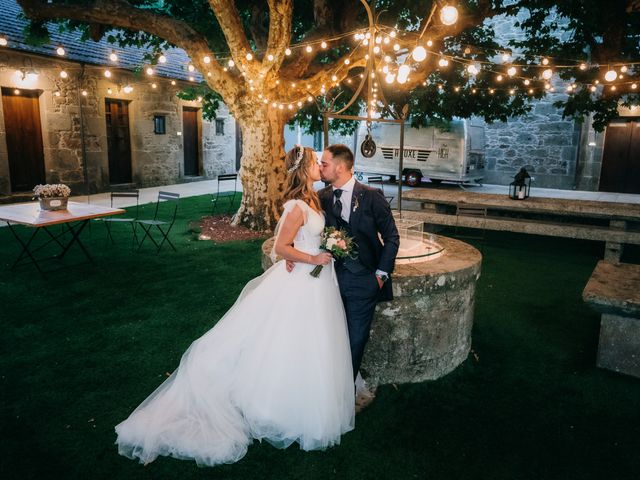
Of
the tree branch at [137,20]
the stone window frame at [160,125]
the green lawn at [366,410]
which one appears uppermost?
the tree branch at [137,20]

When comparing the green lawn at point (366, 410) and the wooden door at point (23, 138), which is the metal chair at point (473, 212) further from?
the wooden door at point (23, 138)

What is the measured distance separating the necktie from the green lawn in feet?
4.70

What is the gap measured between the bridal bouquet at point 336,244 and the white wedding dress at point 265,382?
7 cm

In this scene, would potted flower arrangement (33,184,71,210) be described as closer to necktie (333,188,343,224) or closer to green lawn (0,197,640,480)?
green lawn (0,197,640,480)

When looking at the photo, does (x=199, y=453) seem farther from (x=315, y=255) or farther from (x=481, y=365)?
(x=481, y=365)

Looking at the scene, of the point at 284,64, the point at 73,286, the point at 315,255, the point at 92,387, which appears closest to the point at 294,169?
the point at 315,255

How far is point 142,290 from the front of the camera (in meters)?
5.82

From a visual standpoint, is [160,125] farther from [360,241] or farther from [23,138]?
[360,241]

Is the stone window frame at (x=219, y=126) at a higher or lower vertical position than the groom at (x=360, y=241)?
higher

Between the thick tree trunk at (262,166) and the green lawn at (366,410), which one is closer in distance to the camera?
the green lawn at (366,410)

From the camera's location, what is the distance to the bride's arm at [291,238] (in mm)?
3074

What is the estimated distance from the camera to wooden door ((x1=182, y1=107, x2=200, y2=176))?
17.4 meters

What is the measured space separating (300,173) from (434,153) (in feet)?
45.0

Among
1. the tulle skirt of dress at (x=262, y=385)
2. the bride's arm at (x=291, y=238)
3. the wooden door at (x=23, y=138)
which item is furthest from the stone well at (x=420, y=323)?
the wooden door at (x=23, y=138)
